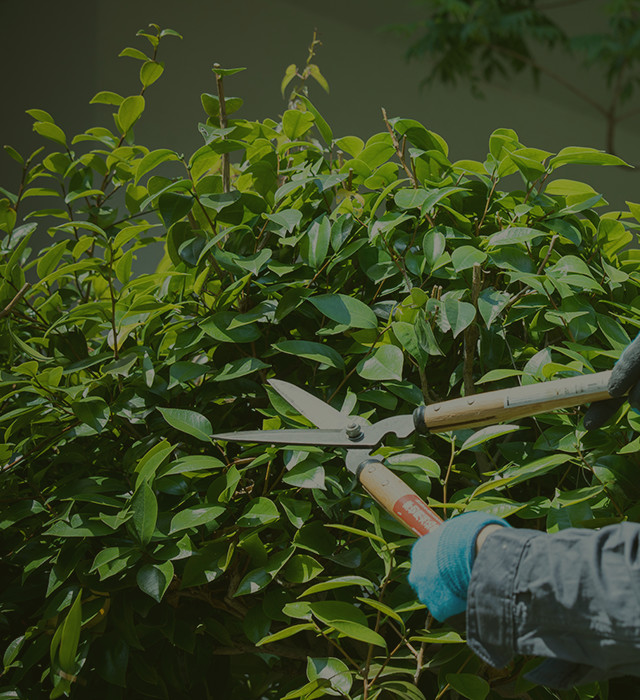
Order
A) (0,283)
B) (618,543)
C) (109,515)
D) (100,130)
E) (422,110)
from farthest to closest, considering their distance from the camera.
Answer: (422,110) < (100,130) < (0,283) < (109,515) < (618,543)

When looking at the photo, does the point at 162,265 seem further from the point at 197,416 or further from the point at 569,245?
the point at 569,245

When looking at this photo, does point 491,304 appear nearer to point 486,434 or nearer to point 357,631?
point 486,434

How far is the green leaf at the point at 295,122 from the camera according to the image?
686mm

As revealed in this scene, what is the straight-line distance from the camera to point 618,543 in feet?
1.11

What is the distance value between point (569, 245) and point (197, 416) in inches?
14.3

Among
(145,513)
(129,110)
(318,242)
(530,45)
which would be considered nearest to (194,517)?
(145,513)

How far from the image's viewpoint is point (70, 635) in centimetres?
53

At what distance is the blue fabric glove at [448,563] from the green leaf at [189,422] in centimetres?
22

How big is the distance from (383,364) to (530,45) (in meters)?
2.66

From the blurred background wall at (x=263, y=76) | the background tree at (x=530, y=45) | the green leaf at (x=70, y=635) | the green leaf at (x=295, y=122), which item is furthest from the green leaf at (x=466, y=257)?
the background tree at (x=530, y=45)

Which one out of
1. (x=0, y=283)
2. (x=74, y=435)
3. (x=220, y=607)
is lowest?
(x=220, y=607)

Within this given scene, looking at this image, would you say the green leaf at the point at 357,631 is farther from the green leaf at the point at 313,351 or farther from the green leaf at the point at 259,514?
the green leaf at the point at 313,351

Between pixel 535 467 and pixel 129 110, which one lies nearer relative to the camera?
pixel 535 467

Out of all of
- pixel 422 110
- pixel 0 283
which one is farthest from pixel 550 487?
pixel 422 110
